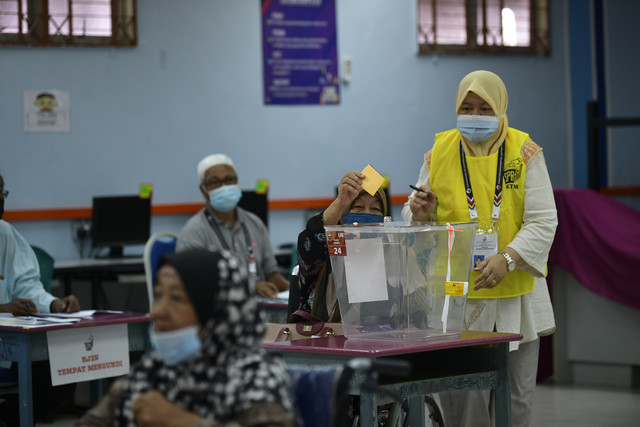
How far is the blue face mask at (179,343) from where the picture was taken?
1.58 meters

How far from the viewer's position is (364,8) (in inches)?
308

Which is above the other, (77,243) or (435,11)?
(435,11)

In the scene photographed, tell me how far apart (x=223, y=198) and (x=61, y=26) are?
9.08 feet

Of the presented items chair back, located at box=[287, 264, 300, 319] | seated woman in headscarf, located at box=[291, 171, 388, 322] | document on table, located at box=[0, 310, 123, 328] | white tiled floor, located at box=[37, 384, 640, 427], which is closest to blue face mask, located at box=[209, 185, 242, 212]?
document on table, located at box=[0, 310, 123, 328]

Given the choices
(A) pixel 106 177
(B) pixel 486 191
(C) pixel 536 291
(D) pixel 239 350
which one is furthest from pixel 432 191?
(A) pixel 106 177

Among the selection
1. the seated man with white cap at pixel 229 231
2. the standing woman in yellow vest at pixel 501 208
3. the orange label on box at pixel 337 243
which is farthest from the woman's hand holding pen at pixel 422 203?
the seated man with white cap at pixel 229 231

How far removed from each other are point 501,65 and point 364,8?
1454 millimetres

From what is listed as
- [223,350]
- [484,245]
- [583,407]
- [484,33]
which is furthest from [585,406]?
[484,33]

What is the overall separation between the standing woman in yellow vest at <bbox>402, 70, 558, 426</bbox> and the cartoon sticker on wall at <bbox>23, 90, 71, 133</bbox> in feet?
15.1

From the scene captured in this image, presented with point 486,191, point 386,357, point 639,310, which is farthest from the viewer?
point 639,310

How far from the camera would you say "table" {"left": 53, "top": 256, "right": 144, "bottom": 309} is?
19.4ft

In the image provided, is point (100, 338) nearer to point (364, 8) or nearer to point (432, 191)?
point (432, 191)

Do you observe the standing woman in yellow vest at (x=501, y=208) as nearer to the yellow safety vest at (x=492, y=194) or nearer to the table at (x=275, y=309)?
the yellow safety vest at (x=492, y=194)

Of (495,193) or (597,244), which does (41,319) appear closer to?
(495,193)
